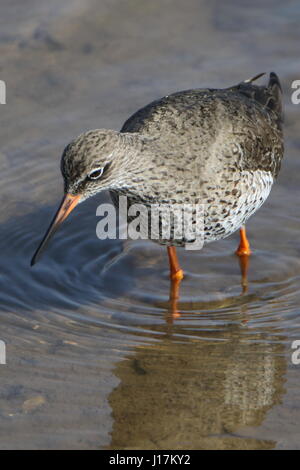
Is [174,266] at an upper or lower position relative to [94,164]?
lower

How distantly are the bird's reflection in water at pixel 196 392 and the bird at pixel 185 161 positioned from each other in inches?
46.3

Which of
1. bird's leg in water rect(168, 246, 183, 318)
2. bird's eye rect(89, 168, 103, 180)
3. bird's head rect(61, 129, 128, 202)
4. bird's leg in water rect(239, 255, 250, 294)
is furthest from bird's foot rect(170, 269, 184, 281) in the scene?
bird's eye rect(89, 168, 103, 180)

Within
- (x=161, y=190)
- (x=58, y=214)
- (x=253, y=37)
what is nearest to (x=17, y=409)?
(x=58, y=214)

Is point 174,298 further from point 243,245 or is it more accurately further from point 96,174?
point 96,174

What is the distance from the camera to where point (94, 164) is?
7414 mm

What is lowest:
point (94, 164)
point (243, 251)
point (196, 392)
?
point (196, 392)

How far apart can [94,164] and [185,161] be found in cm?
103

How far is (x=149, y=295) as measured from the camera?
29.8 feet

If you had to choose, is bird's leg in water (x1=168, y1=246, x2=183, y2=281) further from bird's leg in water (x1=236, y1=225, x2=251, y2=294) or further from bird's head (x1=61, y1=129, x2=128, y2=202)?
bird's head (x1=61, y1=129, x2=128, y2=202)

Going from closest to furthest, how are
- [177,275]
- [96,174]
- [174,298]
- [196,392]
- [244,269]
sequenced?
[196,392] < [96,174] < [174,298] < [177,275] < [244,269]

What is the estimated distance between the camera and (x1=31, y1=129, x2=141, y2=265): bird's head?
7.38 metres

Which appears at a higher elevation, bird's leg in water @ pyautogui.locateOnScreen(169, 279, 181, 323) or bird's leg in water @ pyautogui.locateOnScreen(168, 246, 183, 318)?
bird's leg in water @ pyautogui.locateOnScreen(168, 246, 183, 318)

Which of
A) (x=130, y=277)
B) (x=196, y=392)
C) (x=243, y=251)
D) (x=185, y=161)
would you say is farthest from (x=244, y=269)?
(x=196, y=392)

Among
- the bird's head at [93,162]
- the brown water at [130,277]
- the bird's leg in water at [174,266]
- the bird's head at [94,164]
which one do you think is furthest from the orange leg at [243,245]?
the bird's head at [93,162]
